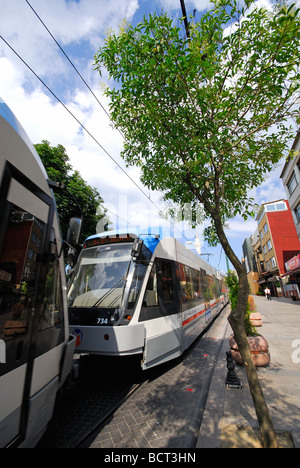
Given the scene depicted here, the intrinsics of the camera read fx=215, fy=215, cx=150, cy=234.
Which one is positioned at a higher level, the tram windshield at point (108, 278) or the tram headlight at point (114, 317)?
the tram windshield at point (108, 278)

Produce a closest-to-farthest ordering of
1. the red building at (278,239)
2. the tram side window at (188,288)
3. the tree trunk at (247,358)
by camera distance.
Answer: the tree trunk at (247,358) → the tram side window at (188,288) → the red building at (278,239)

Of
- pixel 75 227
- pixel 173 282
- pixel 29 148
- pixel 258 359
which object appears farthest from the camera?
pixel 173 282

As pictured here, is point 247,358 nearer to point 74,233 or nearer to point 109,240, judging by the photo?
point 74,233

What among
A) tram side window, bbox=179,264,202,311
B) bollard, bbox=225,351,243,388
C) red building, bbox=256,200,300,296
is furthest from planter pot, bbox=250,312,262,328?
red building, bbox=256,200,300,296

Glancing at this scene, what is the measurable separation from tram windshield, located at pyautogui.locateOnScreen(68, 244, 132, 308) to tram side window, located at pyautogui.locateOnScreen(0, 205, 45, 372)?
7.40ft

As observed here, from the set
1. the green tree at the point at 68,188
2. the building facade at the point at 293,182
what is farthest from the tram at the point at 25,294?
the building facade at the point at 293,182

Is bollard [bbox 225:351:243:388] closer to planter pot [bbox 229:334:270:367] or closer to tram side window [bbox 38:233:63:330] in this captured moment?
planter pot [bbox 229:334:270:367]

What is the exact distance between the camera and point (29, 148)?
2385 millimetres

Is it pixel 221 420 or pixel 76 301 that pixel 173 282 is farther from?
pixel 221 420

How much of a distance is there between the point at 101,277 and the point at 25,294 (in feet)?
8.60

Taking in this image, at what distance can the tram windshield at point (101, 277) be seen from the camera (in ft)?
14.5

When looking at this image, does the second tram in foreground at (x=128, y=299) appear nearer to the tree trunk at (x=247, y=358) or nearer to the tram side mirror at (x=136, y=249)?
the tram side mirror at (x=136, y=249)
